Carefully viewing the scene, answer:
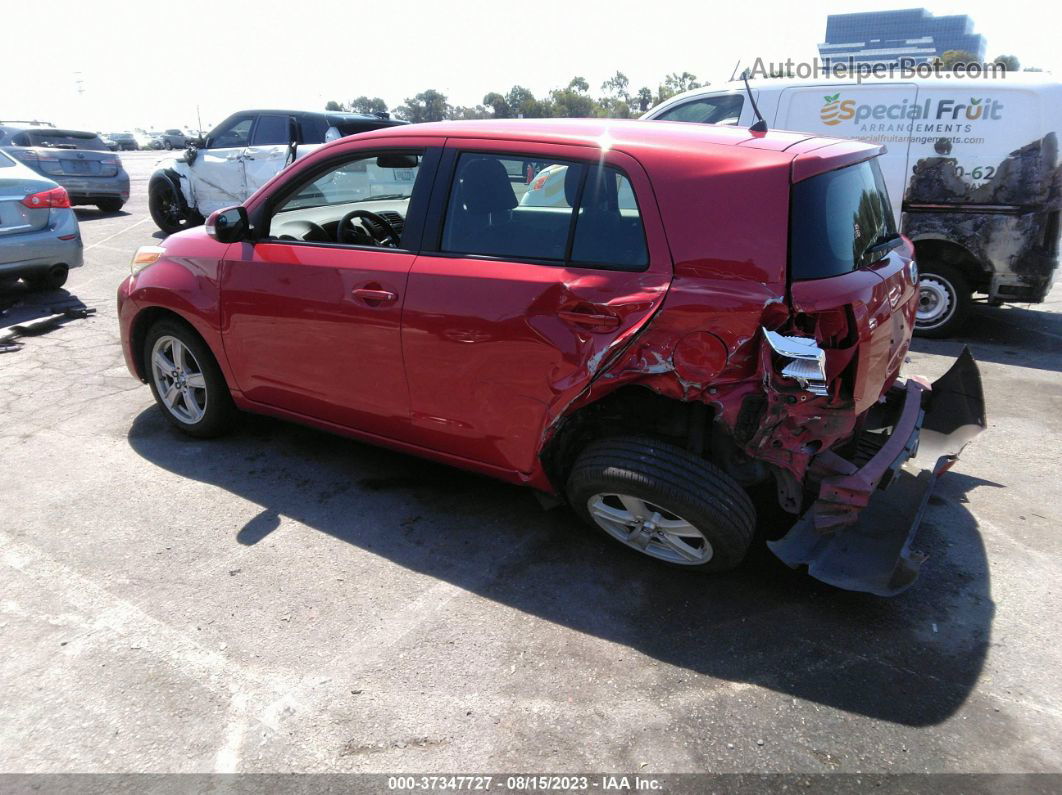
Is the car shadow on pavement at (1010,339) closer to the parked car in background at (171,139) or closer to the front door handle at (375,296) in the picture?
the front door handle at (375,296)

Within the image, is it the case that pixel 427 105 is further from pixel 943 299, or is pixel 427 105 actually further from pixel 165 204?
pixel 943 299

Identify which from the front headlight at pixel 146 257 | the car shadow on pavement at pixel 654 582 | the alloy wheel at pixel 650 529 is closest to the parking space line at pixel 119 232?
the front headlight at pixel 146 257

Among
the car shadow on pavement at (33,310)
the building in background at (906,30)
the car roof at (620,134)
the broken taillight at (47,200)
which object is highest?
the building in background at (906,30)

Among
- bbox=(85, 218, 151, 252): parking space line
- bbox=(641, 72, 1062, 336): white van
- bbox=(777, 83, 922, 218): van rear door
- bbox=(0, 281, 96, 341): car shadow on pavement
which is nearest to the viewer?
bbox=(641, 72, 1062, 336): white van

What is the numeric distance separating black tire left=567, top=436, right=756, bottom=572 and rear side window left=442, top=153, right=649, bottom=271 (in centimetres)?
75

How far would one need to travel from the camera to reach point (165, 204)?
37.9 ft

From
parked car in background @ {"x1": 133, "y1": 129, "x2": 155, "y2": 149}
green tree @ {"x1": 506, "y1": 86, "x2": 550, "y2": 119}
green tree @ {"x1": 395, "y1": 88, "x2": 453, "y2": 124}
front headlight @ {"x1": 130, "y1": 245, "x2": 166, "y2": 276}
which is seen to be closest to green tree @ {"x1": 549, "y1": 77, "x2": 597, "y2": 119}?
green tree @ {"x1": 506, "y1": 86, "x2": 550, "y2": 119}

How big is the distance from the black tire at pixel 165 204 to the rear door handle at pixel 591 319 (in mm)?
10282

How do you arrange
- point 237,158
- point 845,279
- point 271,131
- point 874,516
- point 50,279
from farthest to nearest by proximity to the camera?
point 237,158
point 271,131
point 50,279
point 874,516
point 845,279

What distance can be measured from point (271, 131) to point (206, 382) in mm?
7270

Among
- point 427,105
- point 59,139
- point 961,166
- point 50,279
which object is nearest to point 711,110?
point 961,166

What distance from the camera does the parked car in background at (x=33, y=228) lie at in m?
6.95

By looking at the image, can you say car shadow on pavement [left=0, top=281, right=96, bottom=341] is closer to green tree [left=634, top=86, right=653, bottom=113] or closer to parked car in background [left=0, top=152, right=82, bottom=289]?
parked car in background [left=0, top=152, right=82, bottom=289]

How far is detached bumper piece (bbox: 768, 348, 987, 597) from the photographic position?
2.91 meters
